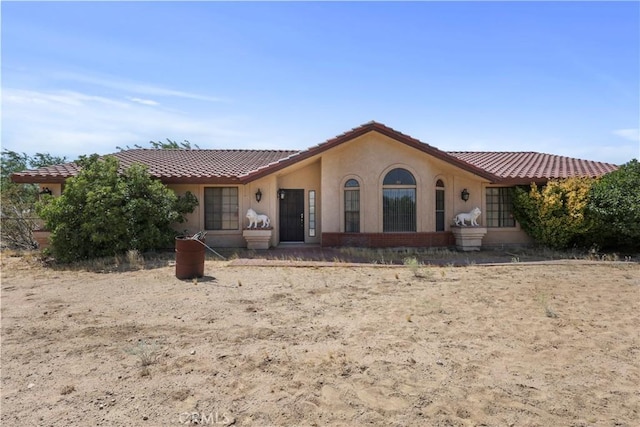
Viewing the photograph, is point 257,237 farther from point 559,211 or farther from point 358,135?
point 559,211

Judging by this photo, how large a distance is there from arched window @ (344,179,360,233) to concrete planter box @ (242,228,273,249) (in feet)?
9.93

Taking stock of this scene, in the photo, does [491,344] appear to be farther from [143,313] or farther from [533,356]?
[143,313]

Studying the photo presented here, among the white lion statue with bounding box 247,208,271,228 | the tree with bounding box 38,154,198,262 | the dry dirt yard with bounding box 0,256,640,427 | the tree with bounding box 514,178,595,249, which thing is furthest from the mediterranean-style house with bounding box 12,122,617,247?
the dry dirt yard with bounding box 0,256,640,427

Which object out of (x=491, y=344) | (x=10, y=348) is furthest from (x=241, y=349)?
(x=491, y=344)

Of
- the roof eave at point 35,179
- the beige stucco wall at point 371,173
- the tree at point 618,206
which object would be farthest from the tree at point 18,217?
the tree at point 618,206

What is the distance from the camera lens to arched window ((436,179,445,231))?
49.5 ft

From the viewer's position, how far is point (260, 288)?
8.68m

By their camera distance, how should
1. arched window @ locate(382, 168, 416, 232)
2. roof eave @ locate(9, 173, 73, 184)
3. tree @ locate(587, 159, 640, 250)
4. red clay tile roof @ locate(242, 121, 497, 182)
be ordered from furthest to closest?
arched window @ locate(382, 168, 416, 232) < red clay tile roof @ locate(242, 121, 497, 182) < roof eave @ locate(9, 173, 73, 184) < tree @ locate(587, 159, 640, 250)

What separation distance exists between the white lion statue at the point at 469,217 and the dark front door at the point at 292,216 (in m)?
6.30

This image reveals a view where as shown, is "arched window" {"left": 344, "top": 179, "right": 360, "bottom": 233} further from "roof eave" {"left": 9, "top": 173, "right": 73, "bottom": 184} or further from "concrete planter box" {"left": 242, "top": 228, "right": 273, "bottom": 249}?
"roof eave" {"left": 9, "top": 173, "right": 73, "bottom": 184}

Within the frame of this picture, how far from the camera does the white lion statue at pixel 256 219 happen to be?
563 inches

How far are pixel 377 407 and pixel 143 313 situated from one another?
4.85 metres

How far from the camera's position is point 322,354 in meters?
5.00

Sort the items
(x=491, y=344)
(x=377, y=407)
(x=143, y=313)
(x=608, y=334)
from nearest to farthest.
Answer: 1. (x=377, y=407)
2. (x=491, y=344)
3. (x=608, y=334)
4. (x=143, y=313)
